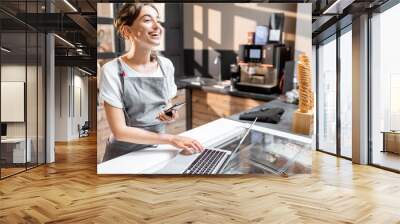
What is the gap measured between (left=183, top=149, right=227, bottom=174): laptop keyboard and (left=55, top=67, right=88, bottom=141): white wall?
24.1 ft

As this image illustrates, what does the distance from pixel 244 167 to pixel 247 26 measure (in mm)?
2052

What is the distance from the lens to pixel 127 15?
19.0ft

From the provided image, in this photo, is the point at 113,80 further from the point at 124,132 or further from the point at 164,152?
the point at 164,152

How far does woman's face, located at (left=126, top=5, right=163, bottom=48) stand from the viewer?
5.77 m

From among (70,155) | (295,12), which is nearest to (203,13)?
(295,12)

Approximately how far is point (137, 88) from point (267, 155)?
2.10m

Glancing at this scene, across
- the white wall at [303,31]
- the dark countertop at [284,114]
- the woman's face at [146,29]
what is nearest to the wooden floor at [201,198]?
the dark countertop at [284,114]

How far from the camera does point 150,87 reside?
18.9ft

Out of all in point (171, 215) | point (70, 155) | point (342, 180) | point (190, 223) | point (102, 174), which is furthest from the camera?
point (70, 155)

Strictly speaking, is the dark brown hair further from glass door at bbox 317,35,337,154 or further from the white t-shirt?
glass door at bbox 317,35,337,154

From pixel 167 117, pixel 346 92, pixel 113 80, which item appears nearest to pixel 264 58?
pixel 167 117

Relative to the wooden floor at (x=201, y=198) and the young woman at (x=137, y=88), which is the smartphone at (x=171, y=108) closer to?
the young woman at (x=137, y=88)

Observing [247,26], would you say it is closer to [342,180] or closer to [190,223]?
[342,180]

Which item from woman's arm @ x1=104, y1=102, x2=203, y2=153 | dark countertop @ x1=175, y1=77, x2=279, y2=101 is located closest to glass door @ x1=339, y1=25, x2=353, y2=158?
dark countertop @ x1=175, y1=77, x2=279, y2=101
